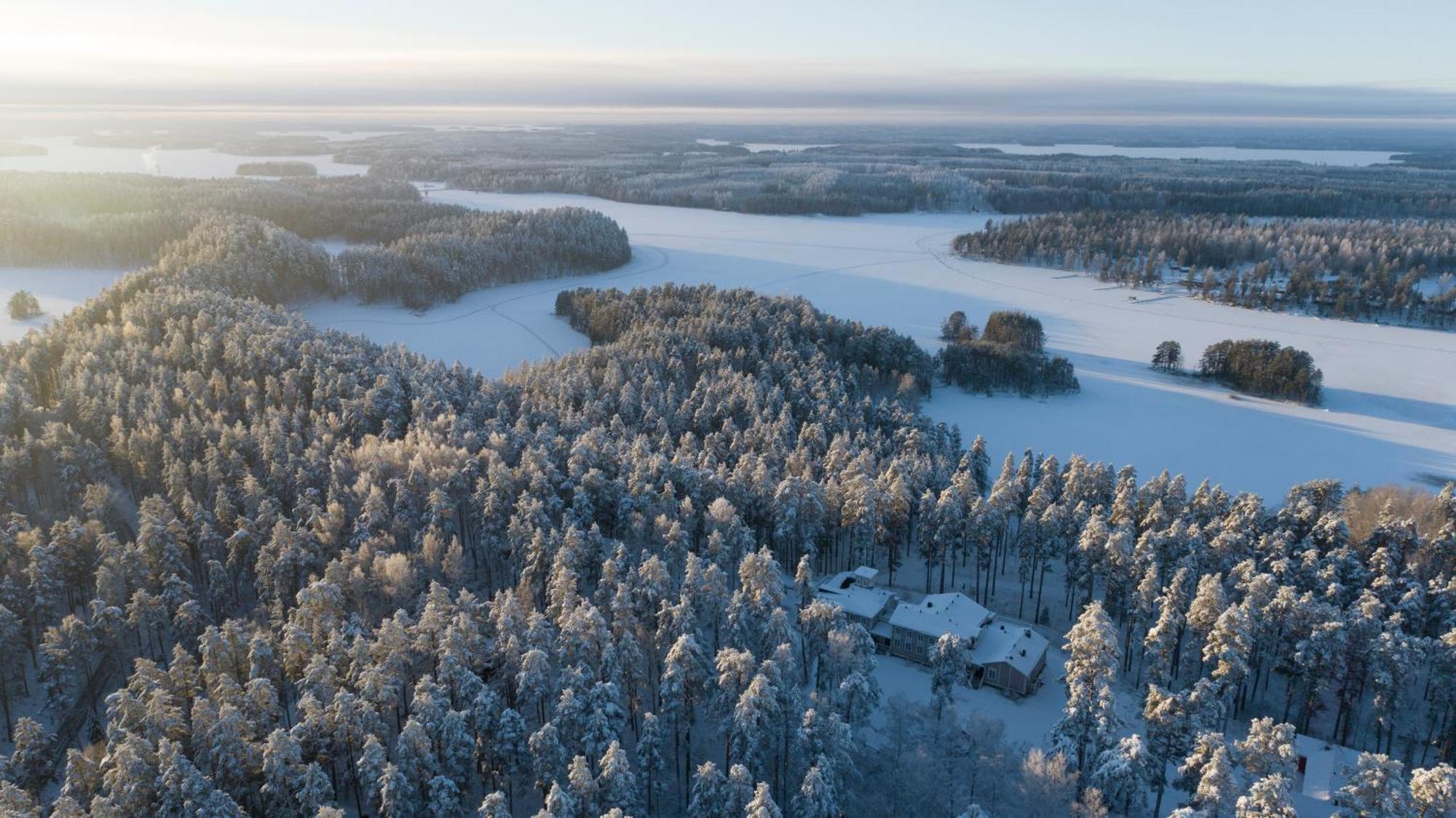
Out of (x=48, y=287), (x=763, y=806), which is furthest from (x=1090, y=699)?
(x=48, y=287)

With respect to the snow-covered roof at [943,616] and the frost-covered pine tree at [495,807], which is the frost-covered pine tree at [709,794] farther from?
the snow-covered roof at [943,616]

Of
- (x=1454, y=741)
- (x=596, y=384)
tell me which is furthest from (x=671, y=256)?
(x=1454, y=741)

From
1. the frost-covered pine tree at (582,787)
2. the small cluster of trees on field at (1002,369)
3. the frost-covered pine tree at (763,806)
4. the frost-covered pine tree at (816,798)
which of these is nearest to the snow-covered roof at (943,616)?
the frost-covered pine tree at (816,798)

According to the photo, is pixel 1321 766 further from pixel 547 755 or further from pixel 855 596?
pixel 547 755

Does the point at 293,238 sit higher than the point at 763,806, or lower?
higher

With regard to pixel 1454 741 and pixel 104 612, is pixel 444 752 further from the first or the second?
pixel 1454 741

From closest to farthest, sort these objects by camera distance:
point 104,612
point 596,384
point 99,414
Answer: point 104,612
point 99,414
point 596,384
